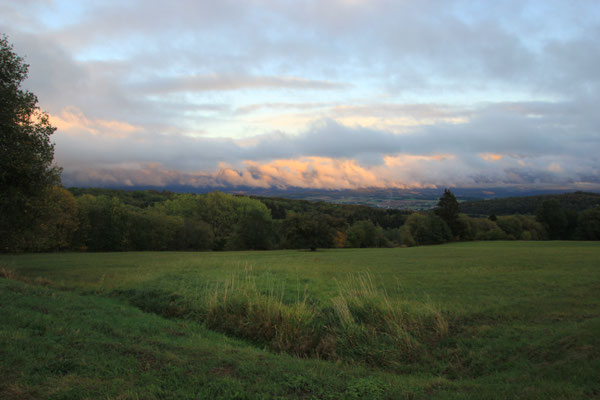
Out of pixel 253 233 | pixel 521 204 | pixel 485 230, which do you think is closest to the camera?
pixel 253 233

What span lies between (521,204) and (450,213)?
102 meters

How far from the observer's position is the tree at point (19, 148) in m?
19.6

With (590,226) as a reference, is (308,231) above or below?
below

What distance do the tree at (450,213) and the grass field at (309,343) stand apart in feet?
242

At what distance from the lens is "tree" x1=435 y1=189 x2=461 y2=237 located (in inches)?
3452

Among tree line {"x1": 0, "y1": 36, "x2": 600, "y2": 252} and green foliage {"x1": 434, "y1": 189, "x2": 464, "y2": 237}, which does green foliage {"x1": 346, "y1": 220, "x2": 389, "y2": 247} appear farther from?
green foliage {"x1": 434, "y1": 189, "x2": 464, "y2": 237}

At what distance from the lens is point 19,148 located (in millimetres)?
20328

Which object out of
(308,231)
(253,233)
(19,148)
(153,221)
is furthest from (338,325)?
(253,233)

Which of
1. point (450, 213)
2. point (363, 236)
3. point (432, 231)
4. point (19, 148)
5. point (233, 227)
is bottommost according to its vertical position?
point (363, 236)

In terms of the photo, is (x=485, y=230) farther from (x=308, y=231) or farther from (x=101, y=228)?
(x=101, y=228)

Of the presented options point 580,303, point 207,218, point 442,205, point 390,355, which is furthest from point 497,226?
point 390,355

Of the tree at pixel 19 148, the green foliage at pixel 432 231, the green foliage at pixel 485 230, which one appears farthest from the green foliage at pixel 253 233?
the green foliage at pixel 485 230

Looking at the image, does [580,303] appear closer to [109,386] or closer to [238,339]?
[238,339]

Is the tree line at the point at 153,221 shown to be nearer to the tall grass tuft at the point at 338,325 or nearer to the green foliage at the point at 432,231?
the green foliage at the point at 432,231
